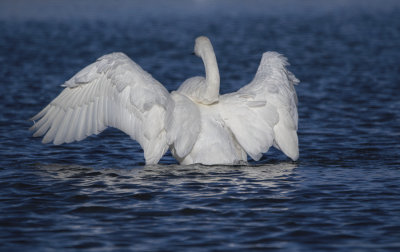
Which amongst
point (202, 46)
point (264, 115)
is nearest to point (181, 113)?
point (264, 115)

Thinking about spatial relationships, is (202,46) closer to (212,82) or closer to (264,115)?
(212,82)

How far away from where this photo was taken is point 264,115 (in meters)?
9.80

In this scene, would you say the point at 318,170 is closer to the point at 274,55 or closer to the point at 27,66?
the point at 274,55

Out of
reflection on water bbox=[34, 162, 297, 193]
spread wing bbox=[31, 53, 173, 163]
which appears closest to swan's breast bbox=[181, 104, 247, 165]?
reflection on water bbox=[34, 162, 297, 193]

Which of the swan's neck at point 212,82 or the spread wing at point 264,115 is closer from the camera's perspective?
the spread wing at point 264,115

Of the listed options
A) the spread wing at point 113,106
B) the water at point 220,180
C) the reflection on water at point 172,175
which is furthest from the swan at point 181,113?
the water at point 220,180

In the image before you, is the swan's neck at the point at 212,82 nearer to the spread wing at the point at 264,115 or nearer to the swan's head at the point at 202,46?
the spread wing at the point at 264,115

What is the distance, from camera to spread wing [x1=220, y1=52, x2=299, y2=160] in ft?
31.6

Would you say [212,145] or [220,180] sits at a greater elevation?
[212,145]

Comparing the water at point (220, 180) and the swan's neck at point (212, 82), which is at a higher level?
the swan's neck at point (212, 82)

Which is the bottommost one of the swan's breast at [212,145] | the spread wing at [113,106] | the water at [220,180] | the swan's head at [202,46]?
the water at [220,180]

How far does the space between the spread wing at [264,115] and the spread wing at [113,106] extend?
3.17ft

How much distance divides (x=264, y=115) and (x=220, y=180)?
1.29m

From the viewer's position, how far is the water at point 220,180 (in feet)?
23.4
